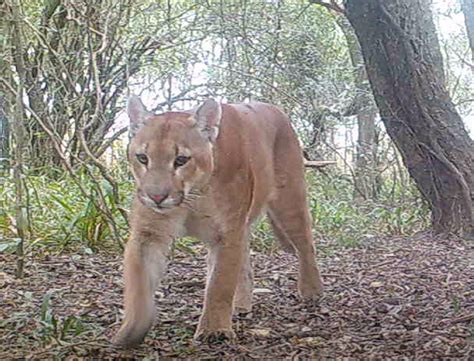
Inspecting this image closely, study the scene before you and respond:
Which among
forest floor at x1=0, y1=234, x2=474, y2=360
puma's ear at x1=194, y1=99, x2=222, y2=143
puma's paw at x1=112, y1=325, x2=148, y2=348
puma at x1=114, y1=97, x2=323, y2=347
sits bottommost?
forest floor at x1=0, y1=234, x2=474, y2=360

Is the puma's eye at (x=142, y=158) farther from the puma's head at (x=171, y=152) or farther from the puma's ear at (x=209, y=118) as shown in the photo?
the puma's ear at (x=209, y=118)

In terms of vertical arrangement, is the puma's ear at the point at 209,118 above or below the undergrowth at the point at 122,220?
above

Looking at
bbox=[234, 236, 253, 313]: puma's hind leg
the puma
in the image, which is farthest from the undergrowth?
the puma

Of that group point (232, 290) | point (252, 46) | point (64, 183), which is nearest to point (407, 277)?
point (232, 290)

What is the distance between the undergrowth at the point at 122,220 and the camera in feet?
16.7

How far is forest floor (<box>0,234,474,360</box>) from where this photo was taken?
9.87 feet

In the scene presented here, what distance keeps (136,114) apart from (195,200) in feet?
1.30

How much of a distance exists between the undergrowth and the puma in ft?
4.74

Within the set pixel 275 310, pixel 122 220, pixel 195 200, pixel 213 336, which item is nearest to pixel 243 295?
pixel 275 310

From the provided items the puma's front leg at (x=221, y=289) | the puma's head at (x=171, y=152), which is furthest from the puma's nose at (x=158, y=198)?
the puma's front leg at (x=221, y=289)

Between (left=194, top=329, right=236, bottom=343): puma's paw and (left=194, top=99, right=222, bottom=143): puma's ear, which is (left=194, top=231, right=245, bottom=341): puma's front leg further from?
(left=194, top=99, right=222, bottom=143): puma's ear

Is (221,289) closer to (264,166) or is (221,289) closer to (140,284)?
(140,284)

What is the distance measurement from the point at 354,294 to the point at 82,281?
136 cm

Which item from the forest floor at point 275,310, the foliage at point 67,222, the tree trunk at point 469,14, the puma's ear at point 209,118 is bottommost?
the forest floor at point 275,310
